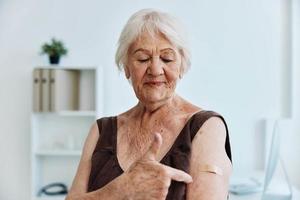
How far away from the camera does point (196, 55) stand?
302 centimetres

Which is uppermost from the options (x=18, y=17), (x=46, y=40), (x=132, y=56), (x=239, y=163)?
(x=18, y=17)

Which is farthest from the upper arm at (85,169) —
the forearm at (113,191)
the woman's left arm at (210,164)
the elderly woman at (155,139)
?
the woman's left arm at (210,164)

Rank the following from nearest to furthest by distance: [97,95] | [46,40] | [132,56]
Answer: [132,56], [97,95], [46,40]

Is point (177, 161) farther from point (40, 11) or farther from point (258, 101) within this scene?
point (40, 11)

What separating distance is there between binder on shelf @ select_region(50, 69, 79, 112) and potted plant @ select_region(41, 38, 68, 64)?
155 millimetres

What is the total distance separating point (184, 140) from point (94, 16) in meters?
2.30

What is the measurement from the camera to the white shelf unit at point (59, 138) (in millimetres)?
2975

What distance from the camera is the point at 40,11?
3098 mm

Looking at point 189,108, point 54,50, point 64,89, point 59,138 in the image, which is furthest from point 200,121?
point 59,138

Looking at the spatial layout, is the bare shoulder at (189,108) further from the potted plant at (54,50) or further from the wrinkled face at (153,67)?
the potted plant at (54,50)

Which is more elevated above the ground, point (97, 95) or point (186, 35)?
point (186, 35)

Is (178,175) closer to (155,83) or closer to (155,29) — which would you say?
(155,83)

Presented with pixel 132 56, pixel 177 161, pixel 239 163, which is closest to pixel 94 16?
pixel 239 163

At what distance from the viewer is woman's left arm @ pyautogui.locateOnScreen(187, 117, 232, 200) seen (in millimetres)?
902
